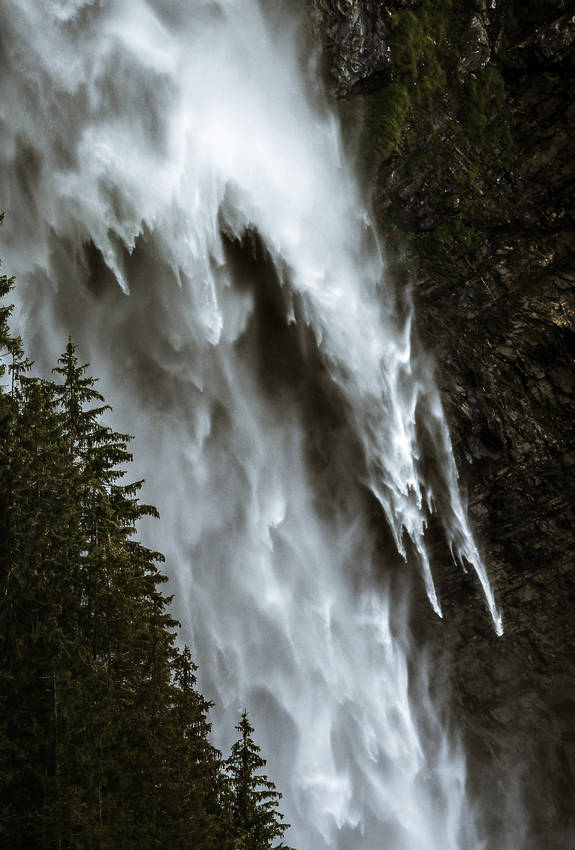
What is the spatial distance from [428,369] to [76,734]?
23.6 metres

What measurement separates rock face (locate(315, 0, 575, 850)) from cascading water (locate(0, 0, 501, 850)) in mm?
1134

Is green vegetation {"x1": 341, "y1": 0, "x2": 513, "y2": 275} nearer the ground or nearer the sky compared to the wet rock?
nearer the ground

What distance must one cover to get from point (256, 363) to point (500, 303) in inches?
366

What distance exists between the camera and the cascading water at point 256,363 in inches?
1125

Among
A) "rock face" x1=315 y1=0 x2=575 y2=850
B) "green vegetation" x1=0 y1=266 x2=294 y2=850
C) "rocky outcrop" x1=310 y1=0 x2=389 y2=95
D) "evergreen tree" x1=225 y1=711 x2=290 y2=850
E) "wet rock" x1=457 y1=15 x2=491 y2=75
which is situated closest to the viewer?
"green vegetation" x1=0 y1=266 x2=294 y2=850

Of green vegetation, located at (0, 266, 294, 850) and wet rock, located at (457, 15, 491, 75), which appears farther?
wet rock, located at (457, 15, 491, 75)

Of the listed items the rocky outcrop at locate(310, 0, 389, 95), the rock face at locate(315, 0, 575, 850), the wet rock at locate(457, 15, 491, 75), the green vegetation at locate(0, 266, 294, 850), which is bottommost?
the green vegetation at locate(0, 266, 294, 850)

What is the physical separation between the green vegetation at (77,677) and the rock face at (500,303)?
59.8 feet

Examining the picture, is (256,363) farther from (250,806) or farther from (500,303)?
(250,806)

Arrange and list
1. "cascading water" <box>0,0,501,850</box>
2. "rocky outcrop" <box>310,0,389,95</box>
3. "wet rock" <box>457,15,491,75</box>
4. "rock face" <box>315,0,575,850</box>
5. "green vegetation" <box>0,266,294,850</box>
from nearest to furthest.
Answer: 1. "green vegetation" <box>0,266,294,850</box>
2. "cascading water" <box>0,0,501,850</box>
3. "rock face" <box>315,0,575,850</box>
4. "rocky outcrop" <box>310,0,389,95</box>
5. "wet rock" <box>457,15,491,75</box>

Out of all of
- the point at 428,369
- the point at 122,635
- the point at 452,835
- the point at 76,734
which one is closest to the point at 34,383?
the point at 122,635

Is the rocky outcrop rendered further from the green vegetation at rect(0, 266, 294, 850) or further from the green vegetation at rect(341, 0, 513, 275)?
the green vegetation at rect(0, 266, 294, 850)

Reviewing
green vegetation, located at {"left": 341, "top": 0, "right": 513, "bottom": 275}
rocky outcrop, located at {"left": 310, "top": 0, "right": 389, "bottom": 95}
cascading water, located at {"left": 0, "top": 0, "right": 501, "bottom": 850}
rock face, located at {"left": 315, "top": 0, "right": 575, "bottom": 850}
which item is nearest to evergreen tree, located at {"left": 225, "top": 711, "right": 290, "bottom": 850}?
cascading water, located at {"left": 0, "top": 0, "right": 501, "bottom": 850}

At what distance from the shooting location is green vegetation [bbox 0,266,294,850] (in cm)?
1046
